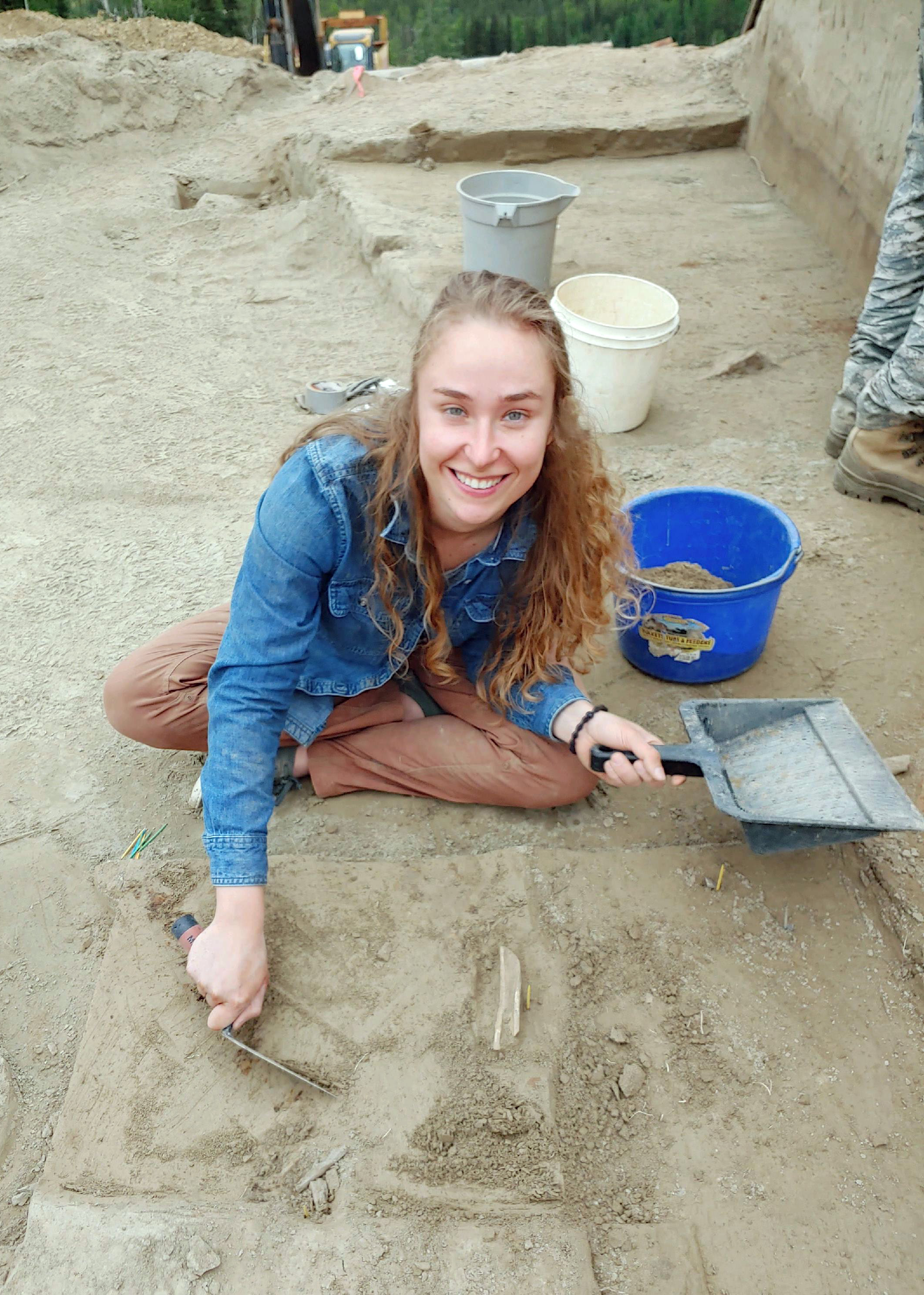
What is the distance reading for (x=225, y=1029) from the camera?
139 cm

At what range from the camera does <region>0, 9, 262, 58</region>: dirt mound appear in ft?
27.2

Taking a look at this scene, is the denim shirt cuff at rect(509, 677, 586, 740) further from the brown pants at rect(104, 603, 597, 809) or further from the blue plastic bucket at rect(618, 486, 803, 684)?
the blue plastic bucket at rect(618, 486, 803, 684)

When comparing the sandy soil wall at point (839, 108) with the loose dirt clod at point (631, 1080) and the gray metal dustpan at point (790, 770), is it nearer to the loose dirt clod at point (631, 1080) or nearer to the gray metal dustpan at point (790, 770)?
the gray metal dustpan at point (790, 770)

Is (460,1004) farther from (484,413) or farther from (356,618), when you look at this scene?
(484,413)

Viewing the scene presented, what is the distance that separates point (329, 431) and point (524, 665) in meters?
0.56

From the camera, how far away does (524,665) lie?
1.77 metres

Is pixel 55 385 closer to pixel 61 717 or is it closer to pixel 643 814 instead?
pixel 61 717

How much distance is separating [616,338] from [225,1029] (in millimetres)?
2400

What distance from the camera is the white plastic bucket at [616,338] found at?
3.02 meters

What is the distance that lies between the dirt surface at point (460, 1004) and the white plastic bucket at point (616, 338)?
0.75ft

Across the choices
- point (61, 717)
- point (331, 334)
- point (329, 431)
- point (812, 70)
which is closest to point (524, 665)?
point (329, 431)

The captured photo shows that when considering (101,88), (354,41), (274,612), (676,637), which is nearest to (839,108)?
(676,637)

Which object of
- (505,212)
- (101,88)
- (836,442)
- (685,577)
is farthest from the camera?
(101,88)

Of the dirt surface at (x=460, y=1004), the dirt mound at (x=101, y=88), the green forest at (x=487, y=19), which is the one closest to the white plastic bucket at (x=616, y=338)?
the dirt surface at (x=460, y=1004)
